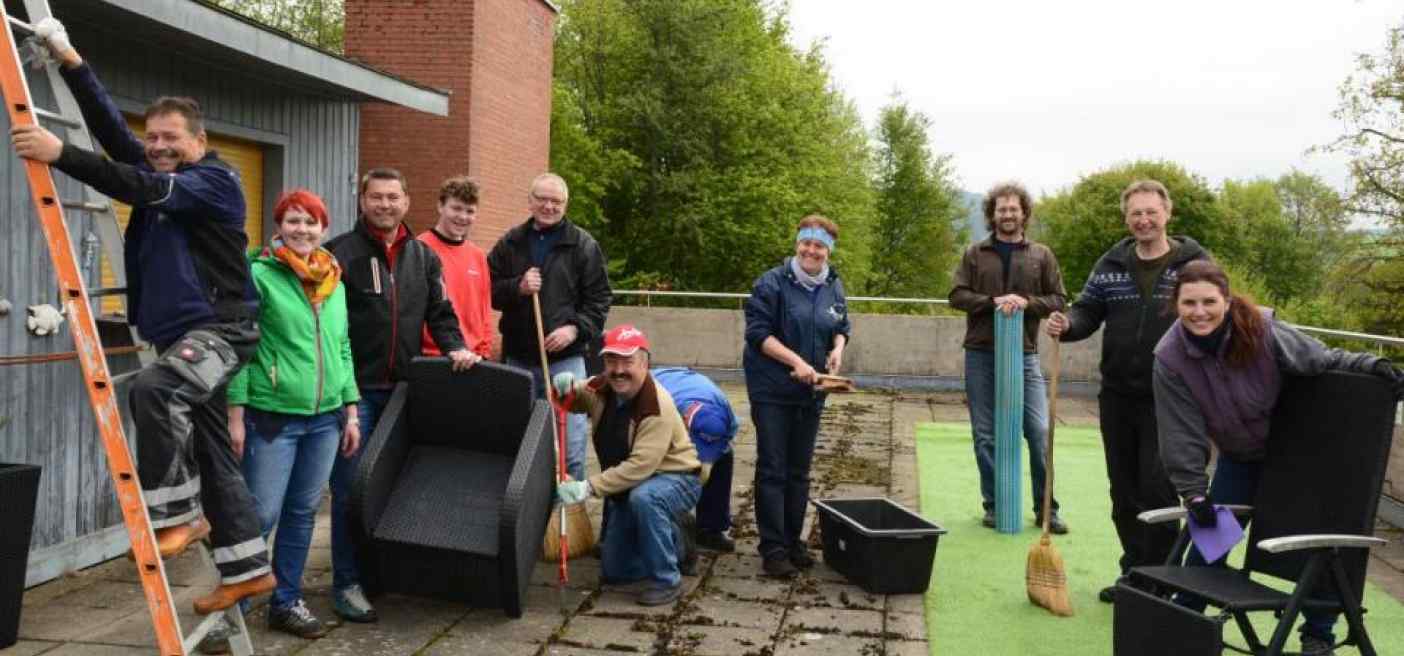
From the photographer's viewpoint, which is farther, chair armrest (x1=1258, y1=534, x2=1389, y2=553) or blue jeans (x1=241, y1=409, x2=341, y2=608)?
blue jeans (x1=241, y1=409, x2=341, y2=608)

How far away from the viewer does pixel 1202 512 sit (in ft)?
12.9

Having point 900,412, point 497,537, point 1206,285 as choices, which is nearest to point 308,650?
point 497,537

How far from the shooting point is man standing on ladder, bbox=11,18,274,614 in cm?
354

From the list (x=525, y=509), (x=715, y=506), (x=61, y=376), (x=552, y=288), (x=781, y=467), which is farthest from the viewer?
(x=715, y=506)

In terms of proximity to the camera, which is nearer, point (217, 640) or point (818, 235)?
point (217, 640)

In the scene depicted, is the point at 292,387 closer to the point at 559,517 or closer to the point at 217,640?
the point at 217,640

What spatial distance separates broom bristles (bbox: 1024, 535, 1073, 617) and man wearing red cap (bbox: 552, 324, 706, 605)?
147cm

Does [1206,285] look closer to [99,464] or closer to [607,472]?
[607,472]

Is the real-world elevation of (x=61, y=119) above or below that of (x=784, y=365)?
above

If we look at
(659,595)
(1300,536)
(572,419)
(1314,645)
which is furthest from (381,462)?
(1314,645)

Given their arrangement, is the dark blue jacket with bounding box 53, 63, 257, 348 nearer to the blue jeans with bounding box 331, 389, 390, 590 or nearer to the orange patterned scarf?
the orange patterned scarf

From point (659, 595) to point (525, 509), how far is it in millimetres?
798

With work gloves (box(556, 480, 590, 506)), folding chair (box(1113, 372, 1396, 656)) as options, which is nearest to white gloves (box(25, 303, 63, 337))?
work gloves (box(556, 480, 590, 506))

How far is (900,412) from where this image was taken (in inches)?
462
